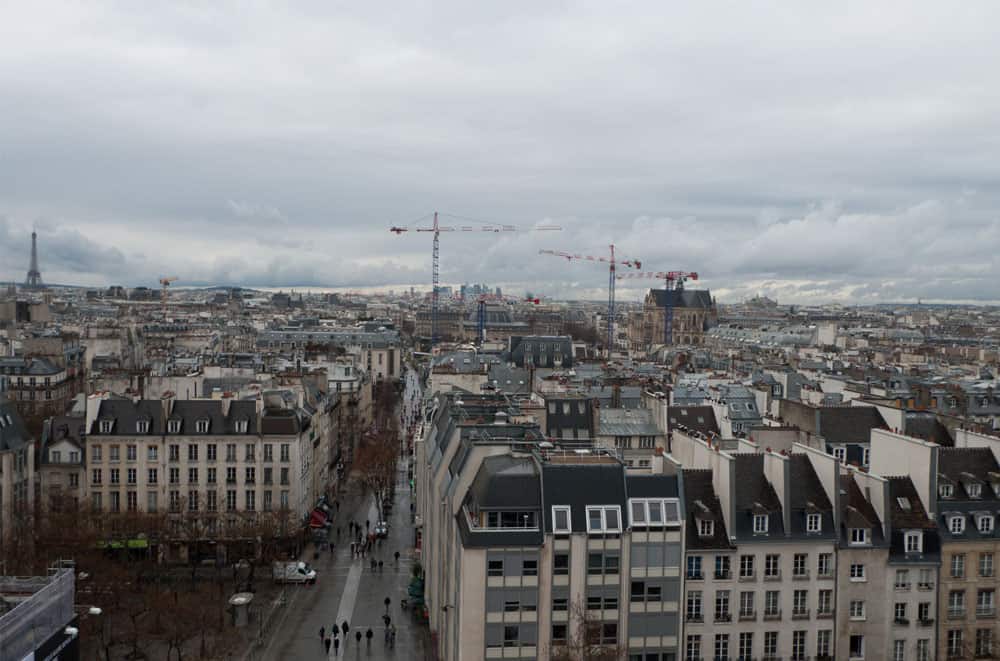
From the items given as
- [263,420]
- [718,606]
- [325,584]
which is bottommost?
[325,584]

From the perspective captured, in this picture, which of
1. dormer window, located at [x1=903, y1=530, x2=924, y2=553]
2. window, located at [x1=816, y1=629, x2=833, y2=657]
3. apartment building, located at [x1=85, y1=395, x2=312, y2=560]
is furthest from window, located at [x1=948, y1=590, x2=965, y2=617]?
apartment building, located at [x1=85, y1=395, x2=312, y2=560]

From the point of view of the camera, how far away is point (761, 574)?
137 feet

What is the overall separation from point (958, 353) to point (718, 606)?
174328 mm

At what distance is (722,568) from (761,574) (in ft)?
5.85

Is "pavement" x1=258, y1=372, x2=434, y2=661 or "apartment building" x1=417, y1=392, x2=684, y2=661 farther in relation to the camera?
"pavement" x1=258, y1=372, x2=434, y2=661

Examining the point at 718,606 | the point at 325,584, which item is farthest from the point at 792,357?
the point at 718,606

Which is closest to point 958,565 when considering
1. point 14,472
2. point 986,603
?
point 986,603

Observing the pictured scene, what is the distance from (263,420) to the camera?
67.9 meters

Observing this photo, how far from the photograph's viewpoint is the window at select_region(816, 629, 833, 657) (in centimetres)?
4200

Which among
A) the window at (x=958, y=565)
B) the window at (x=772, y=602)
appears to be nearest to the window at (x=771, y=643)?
the window at (x=772, y=602)

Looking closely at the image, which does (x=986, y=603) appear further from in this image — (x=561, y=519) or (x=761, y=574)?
(x=561, y=519)

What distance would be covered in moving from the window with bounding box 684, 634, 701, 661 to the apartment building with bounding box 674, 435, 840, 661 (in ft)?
0.14

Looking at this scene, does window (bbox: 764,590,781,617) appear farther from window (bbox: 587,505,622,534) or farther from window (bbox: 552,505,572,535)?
window (bbox: 552,505,572,535)

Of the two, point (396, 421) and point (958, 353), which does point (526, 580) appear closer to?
point (396, 421)
